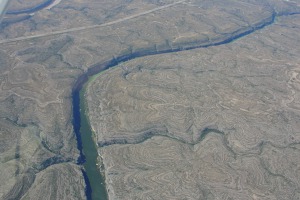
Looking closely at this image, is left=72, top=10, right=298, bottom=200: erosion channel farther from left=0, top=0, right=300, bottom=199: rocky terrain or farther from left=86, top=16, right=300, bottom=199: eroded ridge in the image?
left=86, top=16, right=300, bottom=199: eroded ridge

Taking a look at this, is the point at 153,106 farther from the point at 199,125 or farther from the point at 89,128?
the point at 89,128

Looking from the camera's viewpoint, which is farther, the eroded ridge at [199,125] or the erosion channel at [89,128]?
the erosion channel at [89,128]

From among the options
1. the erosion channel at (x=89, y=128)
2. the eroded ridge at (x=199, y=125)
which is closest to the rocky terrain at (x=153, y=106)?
the eroded ridge at (x=199, y=125)

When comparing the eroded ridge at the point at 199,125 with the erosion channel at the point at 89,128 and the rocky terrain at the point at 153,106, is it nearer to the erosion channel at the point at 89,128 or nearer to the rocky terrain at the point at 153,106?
the rocky terrain at the point at 153,106

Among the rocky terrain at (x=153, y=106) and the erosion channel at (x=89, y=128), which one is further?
the erosion channel at (x=89, y=128)

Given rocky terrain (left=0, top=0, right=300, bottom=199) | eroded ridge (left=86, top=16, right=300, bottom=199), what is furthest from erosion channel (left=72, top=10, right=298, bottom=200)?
eroded ridge (left=86, top=16, right=300, bottom=199)

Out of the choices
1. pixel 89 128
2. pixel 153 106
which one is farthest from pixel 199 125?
pixel 89 128

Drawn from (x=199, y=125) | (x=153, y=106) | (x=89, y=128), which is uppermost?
(x=153, y=106)

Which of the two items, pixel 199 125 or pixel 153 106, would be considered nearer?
pixel 199 125

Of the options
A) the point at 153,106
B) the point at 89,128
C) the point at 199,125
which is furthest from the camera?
the point at 153,106
